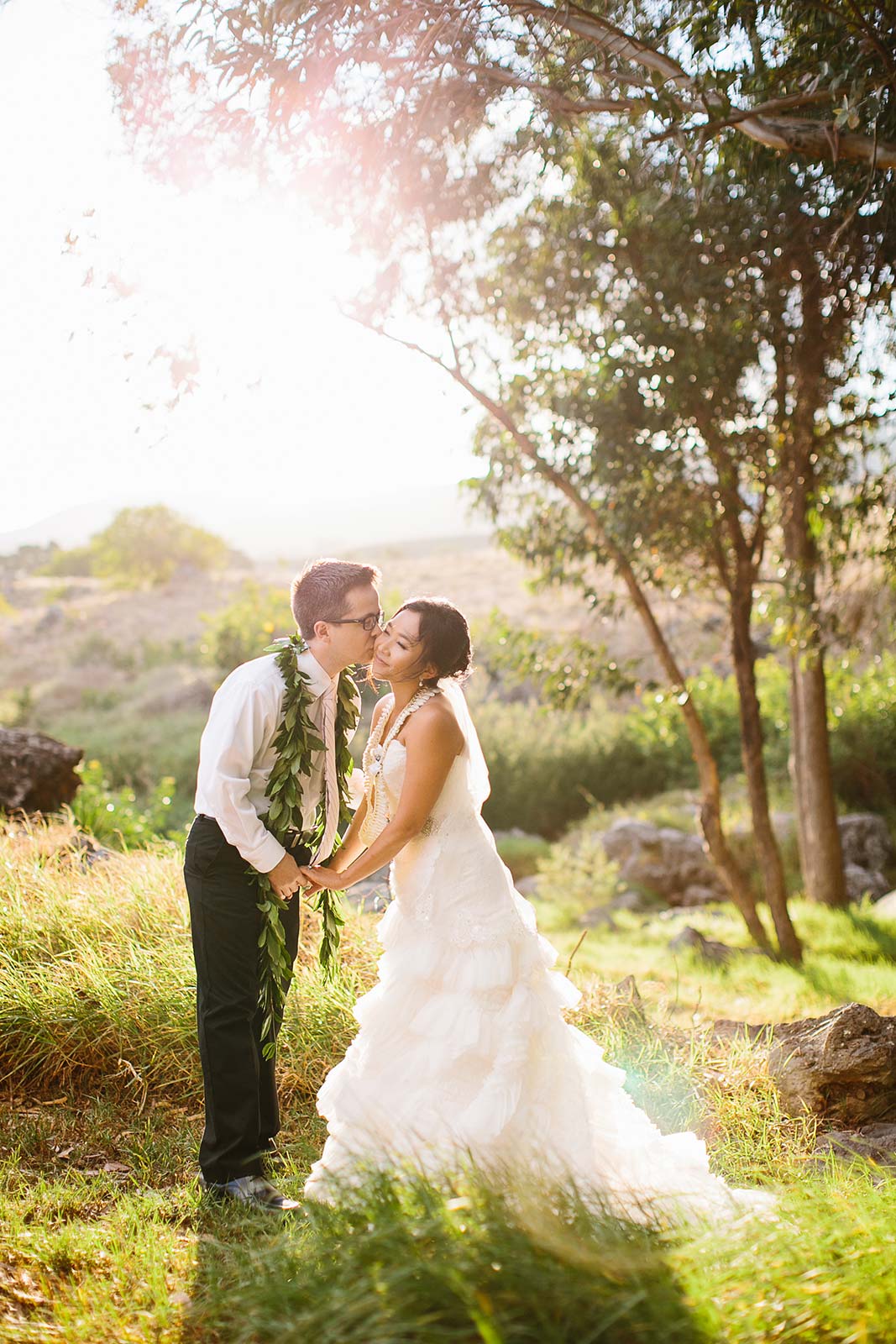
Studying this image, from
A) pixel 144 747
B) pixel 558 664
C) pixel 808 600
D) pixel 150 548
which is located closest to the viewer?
pixel 808 600

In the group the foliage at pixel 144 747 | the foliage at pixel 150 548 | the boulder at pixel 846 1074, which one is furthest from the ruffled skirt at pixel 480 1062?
the foliage at pixel 150 548

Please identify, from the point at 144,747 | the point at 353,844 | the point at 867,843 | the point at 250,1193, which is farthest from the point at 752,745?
the point at 144,747

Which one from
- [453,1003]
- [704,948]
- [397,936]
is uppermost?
[397,936]

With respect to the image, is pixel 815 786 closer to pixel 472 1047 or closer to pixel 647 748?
pixel 647 748

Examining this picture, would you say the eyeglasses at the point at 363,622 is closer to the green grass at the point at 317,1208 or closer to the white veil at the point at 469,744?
the white veil at the point at 469,744

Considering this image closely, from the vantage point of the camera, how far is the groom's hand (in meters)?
3.60

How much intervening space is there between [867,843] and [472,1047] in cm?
1001

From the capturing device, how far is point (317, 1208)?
8.97 feet

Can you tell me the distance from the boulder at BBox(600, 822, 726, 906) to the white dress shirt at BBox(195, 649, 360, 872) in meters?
9.31

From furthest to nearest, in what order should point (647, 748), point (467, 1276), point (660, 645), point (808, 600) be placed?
point (647, 748) < point (660, 645) < point (808, 600) < point (467, 1276)

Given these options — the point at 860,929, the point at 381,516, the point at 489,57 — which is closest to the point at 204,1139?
the point at 489,57

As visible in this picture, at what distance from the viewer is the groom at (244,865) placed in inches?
142

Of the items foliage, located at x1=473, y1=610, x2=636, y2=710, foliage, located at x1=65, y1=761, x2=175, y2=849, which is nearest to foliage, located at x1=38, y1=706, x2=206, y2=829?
foliage, located at x1=65, y1=761, x2=175, y2=849

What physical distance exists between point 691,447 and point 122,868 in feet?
16.8
